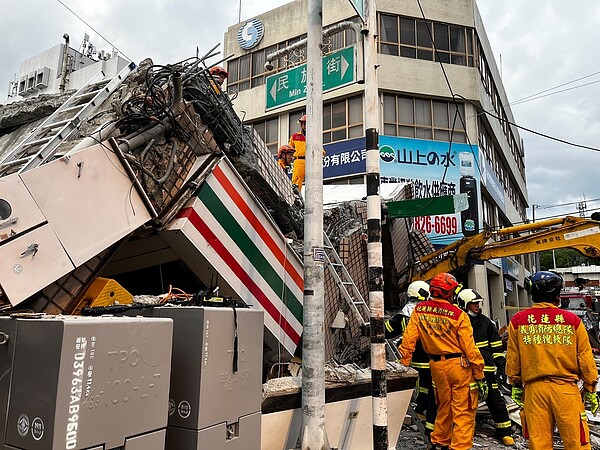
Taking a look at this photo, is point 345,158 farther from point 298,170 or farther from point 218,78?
point 218,78

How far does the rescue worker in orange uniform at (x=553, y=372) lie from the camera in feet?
12.7

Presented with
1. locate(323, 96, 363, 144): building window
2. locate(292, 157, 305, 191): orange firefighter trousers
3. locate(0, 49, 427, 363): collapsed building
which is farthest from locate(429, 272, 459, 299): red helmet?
locate(323, 96, 363, 144): building window

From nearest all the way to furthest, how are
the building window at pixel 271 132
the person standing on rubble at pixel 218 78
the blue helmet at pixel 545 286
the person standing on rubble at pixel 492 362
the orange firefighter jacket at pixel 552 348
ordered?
the orange firefighter jacket at pixel 552 348 → the blue helmet at pixel 545 286 → the person standing on rubble at pixel 218 78 → the person standing on rubble at pixel 492 362 → the building window at pixel 271 132

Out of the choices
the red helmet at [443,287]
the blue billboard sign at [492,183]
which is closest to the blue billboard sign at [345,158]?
the blue billboard sign at [492,183]

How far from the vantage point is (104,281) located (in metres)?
4.05

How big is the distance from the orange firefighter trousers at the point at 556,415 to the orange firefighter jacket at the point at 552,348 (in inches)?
3.2

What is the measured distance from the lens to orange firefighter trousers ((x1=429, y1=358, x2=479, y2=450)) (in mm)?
4762

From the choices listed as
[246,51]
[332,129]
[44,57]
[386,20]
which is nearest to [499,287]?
[332,129]

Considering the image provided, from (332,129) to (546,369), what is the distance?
54.4 feet

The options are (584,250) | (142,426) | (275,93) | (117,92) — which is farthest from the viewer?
(584,250)

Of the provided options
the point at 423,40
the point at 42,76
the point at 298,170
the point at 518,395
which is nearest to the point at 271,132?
the point at 423,40

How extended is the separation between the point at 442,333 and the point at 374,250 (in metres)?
1.30

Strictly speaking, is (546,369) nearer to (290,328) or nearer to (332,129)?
(290,328)

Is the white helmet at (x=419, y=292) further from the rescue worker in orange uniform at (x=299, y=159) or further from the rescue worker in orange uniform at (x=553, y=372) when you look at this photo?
the rescue worker in orange uniform at (x=299, y=159)
